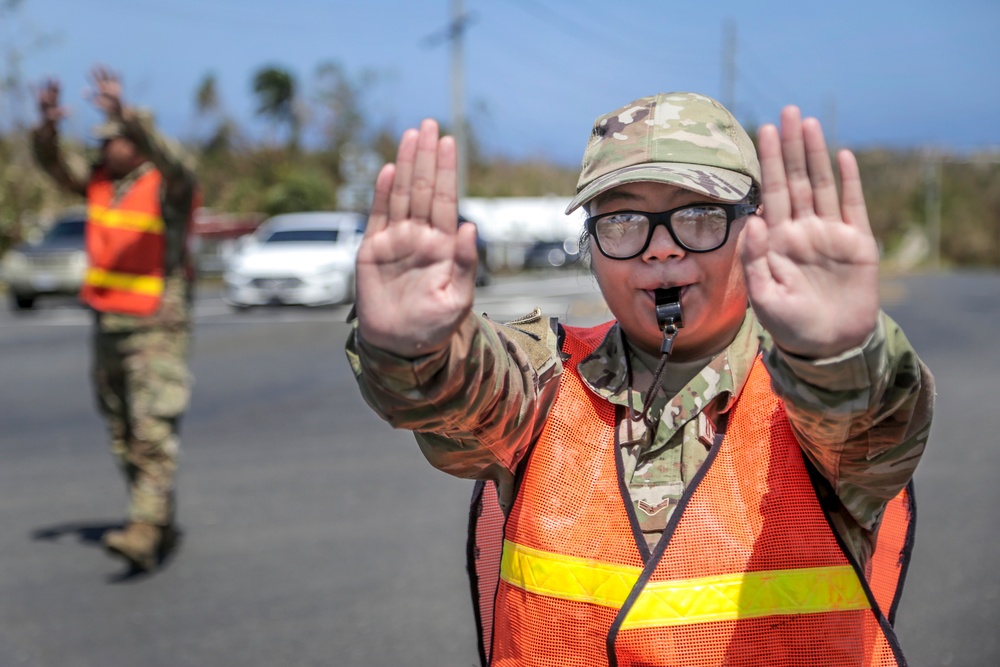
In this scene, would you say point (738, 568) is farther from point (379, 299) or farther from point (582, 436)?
point (379, 299)

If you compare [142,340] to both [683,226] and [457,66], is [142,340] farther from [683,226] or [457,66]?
[457,66]

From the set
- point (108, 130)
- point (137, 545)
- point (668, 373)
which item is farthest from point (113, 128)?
point (668, 373)

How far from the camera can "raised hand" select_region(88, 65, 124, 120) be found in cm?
540

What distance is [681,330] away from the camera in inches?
78.9

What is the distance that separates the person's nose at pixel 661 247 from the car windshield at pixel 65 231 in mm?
20392

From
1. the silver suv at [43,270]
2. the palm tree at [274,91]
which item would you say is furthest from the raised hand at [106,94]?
the palm tree at [274,91]

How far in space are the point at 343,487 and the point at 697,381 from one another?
17.1 ft

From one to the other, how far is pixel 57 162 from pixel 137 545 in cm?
208

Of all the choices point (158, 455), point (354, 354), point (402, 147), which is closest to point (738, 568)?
point (354, 354)

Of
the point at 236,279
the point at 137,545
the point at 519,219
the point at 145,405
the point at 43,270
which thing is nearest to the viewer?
the point at 137,545

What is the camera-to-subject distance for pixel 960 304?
22.2 metres

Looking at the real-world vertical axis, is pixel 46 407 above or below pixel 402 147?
below

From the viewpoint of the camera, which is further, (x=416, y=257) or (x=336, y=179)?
(x=336, y=179)

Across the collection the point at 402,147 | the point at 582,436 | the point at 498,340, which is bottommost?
the point at 582,436
